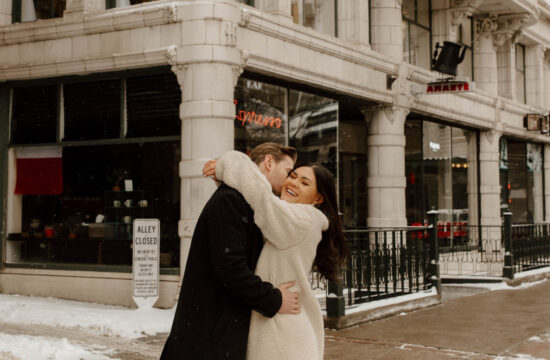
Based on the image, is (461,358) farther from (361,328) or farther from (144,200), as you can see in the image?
(144,200)

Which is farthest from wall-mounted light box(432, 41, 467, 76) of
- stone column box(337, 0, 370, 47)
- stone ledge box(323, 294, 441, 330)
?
stone ledge box(323, 294, 441, 330)

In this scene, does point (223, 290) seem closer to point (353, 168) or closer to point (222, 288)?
point (222, 288)

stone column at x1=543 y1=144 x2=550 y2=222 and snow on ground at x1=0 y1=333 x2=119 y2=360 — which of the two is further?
stone column at x1=543 y1=144 x2=550 y2=222

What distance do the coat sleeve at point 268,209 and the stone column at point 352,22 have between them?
12.0 meters

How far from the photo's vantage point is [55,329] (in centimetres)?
923

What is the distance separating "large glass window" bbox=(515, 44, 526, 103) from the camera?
25.1 metres

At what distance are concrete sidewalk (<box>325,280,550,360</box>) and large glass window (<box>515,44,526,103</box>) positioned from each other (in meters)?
15.0

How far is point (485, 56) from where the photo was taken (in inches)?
842

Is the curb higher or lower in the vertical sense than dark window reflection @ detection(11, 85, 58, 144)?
lower

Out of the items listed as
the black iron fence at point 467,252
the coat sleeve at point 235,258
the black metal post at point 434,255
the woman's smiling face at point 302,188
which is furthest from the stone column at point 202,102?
the black iron fence at point 467,252

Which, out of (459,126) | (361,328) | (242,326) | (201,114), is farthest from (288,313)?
(459,126)

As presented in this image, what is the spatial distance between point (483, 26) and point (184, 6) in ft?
43.5

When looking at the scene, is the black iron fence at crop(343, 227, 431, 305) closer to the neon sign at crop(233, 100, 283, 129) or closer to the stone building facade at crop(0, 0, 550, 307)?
the stone building facade at crop(0, 0, 550, 307)

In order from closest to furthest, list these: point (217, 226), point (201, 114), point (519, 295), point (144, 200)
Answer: point (217, 226) → point (201, 114) → point (144, 200) → point (519, 295)
